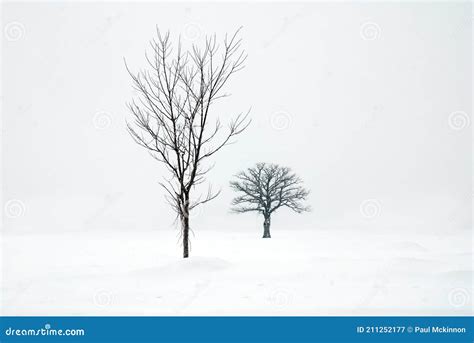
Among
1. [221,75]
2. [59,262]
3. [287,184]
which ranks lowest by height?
[59,262]

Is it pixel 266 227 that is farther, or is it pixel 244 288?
pixel 266 227

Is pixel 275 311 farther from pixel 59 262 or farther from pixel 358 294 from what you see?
pixel 59 262

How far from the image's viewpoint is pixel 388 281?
827cm

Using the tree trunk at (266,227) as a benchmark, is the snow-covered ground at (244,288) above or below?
above

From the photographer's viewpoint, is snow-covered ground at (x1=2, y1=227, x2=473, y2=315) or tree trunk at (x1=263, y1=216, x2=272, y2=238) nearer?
snow-covered ground at (x1=2, y1=227, x2=473, y2=315)

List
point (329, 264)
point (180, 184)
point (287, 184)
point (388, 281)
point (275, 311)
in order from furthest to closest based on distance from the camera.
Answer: point (287, 184)
point (180, 184)
point (329, 264)
point (388, 281)
point (275, 311)

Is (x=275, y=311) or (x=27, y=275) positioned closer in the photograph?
(x=275, y=311)

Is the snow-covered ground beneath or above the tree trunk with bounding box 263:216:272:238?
above

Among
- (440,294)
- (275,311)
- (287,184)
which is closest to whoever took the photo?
(275,311)

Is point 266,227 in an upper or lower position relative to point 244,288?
lower

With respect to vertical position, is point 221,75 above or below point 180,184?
above

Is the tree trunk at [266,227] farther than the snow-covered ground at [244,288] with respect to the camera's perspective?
Yes

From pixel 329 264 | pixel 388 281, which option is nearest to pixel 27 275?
pixel 329 264
